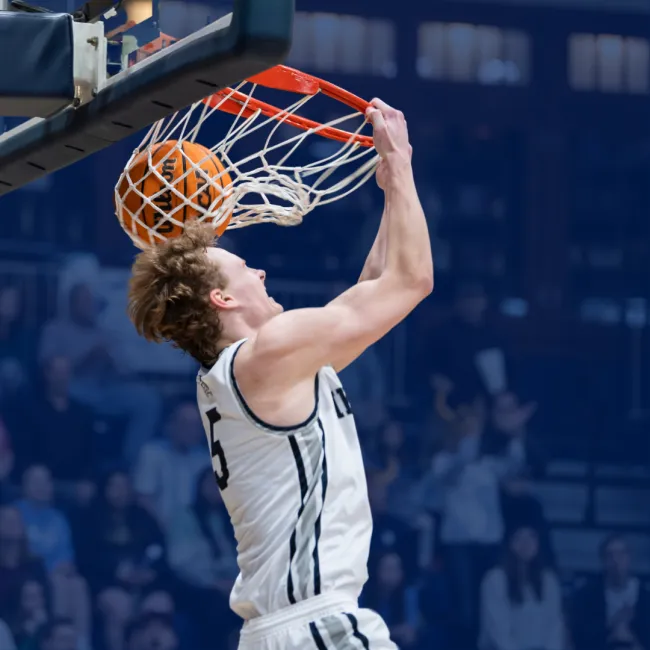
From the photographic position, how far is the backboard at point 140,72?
7.59 ft

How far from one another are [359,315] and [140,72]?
0.67 meters

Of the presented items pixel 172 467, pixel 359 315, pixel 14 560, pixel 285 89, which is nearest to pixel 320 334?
pixel 359 315

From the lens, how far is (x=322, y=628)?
2.64m

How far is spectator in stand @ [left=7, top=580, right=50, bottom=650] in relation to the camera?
620cm

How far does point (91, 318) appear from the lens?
21.6ft

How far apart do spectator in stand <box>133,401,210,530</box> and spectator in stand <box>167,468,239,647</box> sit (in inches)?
1.9

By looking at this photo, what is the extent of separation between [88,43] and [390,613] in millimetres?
4351

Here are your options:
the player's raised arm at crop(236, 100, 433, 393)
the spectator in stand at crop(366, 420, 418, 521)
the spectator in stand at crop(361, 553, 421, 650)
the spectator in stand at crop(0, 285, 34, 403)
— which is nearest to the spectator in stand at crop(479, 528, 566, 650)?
the spectator in stand at crop(361, 553, 421, 650)

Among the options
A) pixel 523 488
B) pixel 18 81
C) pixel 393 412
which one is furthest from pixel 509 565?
pixel 18 81

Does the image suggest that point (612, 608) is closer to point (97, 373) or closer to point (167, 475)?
point (167, 475)

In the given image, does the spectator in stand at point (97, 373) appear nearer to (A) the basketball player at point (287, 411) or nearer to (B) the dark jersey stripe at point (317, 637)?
(A) the basketball player at point (287, 411)

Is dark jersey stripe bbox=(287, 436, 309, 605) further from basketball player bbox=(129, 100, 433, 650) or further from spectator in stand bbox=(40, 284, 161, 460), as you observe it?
spectator in stand bbox=(40, 284, 161, 460)

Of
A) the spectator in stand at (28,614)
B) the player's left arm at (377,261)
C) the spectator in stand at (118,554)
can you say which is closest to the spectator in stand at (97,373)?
the spectator in stand at (118,554)

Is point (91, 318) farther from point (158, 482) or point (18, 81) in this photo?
point (18, 81)
